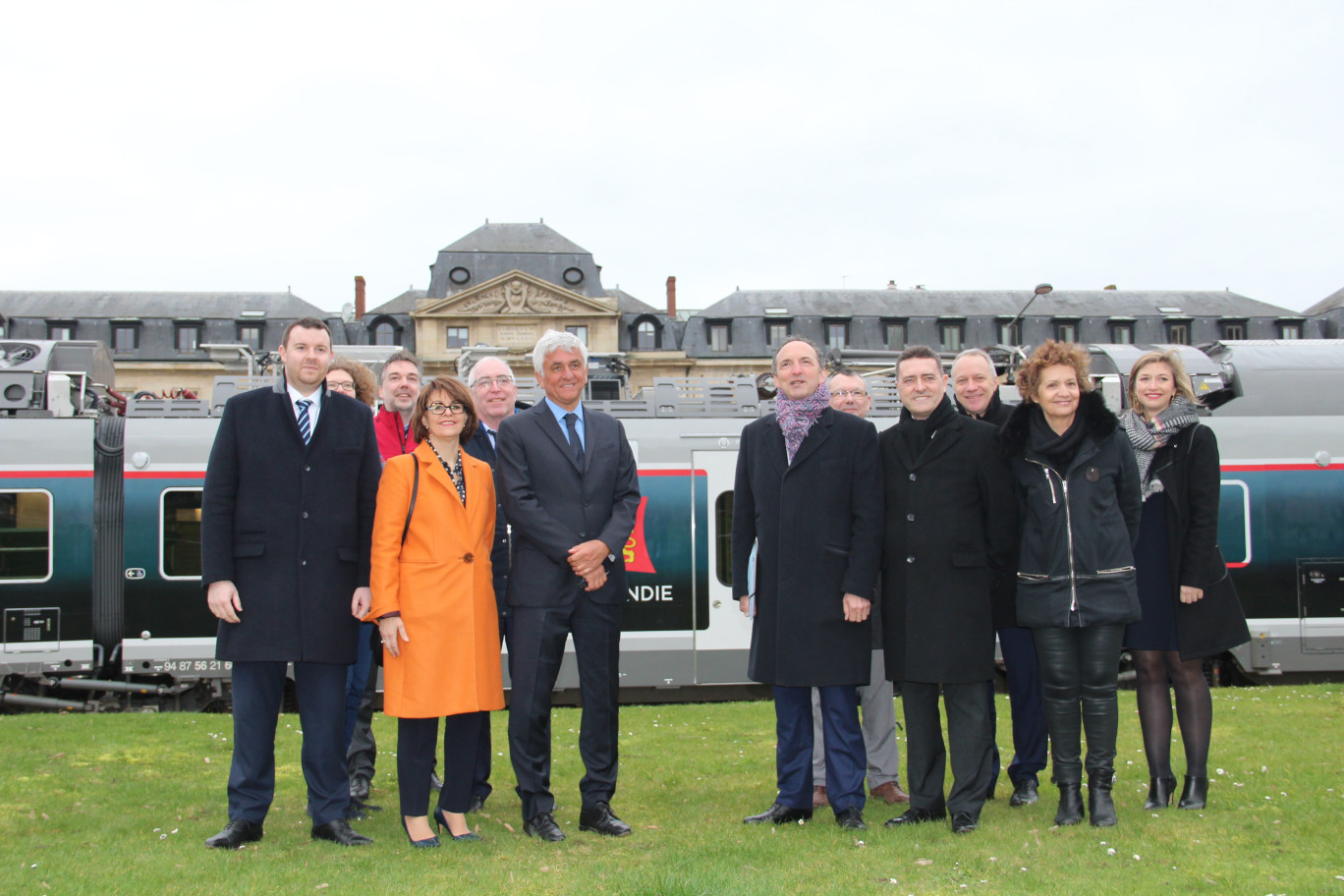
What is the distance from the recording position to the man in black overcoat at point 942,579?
16.0 feet

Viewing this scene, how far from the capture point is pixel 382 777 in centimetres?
619

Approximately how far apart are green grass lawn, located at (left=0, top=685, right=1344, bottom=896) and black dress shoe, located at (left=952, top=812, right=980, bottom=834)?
98 mm

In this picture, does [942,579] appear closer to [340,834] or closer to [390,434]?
[340,834]

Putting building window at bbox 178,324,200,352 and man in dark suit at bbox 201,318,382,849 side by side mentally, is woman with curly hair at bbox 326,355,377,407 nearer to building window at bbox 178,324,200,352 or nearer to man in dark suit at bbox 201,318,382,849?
man in dark suit at bbox 201,318,382,849

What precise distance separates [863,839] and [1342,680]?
909 cm

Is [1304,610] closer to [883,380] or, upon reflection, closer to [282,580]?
[883,380]

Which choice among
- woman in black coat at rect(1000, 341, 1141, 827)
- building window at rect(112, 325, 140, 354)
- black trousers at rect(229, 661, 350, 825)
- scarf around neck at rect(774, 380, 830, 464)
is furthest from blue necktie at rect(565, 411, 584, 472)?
building window at rect(112, 325, 140, 354)

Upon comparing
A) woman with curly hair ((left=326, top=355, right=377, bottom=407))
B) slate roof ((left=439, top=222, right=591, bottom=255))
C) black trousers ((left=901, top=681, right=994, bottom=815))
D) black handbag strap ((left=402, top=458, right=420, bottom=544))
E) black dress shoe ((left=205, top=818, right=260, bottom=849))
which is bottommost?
black dress shoe ((left=205, top=818, right=260, bottom=849))

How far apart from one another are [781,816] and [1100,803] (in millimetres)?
1499

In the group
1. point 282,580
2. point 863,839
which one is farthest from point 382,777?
point 863,839

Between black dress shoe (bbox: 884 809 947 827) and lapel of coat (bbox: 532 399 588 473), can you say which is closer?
black dress shoe (bbox: 884 809 947 827)

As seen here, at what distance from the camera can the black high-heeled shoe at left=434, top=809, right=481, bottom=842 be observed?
15.3 ft

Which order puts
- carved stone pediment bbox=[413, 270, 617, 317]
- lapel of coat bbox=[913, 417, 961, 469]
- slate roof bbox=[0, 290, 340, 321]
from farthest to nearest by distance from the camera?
carved stone pediment bbox=[413, 270, 617, 317] < slate roof bbox=[0, 290, 340, 321] < lapel of coat bbox=[913, 417, 961, 469]

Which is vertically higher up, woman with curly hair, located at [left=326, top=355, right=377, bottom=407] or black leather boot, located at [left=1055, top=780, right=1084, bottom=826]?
woman with curly hair, located at [left=326, top=355, right=377, bottom=407]
